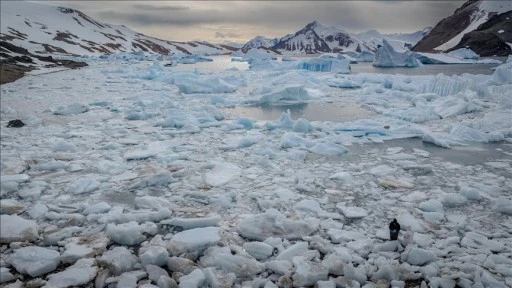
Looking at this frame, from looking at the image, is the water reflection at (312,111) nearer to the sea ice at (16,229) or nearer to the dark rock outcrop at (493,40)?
the sea ice at (16,229)

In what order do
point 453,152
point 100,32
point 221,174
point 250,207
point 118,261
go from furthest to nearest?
1. point 100,32
2. point 453,152
3. point 221,174
4. point 250,207
5. point 118,261

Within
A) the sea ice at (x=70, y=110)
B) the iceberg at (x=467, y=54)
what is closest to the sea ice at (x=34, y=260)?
the sea ice at (x=70, y=110)

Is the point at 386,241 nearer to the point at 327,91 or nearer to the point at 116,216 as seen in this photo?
the point at 116,216

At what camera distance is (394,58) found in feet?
114

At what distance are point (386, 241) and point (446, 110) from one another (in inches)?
296

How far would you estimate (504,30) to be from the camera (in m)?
57.0

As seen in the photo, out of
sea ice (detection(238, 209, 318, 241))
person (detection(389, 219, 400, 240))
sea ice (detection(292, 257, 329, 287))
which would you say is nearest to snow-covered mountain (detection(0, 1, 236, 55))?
sea ice (detection(238, 209, 318, 241))

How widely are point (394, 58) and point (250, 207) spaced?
3510 cm

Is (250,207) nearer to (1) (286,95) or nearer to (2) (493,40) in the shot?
(1) (286,95)

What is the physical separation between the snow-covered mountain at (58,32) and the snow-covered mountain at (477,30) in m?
62.8

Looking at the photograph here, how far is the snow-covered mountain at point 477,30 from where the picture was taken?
5236 cm

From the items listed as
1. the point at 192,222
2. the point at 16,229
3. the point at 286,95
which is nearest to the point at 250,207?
the point at 192,222

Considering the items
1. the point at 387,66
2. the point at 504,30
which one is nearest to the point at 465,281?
the point at 387,66

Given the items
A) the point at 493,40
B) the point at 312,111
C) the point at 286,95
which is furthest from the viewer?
the point at 493,40
